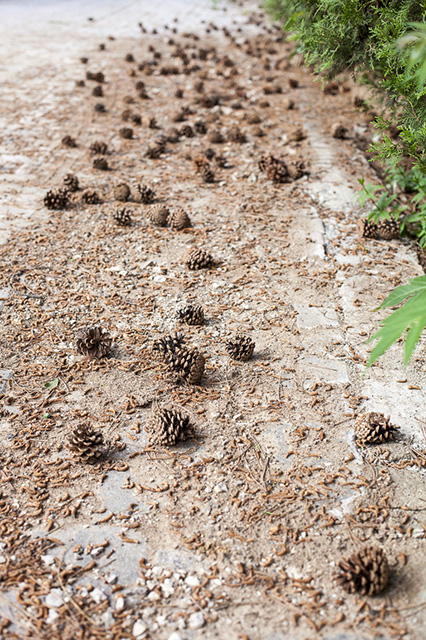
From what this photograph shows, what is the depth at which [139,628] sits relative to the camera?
6.78ft

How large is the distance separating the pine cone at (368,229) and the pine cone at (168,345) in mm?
2376

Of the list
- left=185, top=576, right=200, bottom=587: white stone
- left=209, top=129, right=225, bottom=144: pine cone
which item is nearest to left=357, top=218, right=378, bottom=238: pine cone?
left=209, top=129, right=225, bottom=144: pine cone

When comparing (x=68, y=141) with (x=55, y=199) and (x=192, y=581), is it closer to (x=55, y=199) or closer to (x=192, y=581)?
(x=55, y=199)

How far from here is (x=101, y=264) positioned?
4602mm

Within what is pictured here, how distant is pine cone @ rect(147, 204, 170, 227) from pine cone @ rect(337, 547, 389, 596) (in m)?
3.75

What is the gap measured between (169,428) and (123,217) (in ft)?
9.38

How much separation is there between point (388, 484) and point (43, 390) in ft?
6.95

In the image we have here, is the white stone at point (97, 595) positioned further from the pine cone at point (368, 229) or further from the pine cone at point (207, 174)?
the pine cone at point (207, 174)

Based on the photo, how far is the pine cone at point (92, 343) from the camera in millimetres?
3482

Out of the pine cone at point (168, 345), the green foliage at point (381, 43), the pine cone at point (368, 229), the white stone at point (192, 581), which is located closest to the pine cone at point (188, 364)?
the pine cone at point (168, 345)

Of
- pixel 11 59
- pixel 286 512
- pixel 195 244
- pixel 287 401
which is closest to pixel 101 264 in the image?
pixel 195 244

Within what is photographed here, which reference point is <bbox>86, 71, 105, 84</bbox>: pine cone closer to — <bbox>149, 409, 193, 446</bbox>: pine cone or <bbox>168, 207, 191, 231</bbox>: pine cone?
<bbox>168, 207, 191, 231</bbox>: pine cone

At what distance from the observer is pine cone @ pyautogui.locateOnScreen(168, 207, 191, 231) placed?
5.09m

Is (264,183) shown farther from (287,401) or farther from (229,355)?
(287,401)
